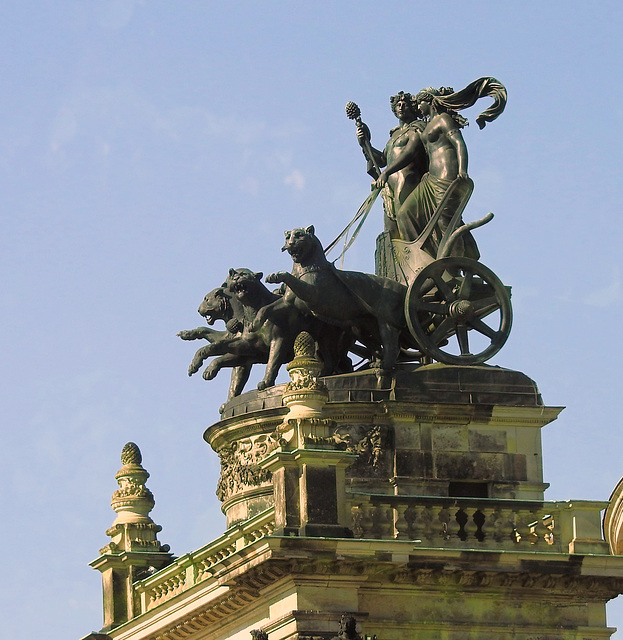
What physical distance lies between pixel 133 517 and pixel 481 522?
8.67 metres

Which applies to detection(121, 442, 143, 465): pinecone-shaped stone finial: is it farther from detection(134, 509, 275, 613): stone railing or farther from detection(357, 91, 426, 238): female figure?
detection(357, 91, 426, 238): female figure

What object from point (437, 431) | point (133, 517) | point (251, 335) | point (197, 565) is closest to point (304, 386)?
point (437, 431)

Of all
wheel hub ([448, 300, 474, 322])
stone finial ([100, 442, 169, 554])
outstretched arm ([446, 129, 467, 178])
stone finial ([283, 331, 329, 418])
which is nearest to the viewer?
stone finial ([283, 331, 329, 418])

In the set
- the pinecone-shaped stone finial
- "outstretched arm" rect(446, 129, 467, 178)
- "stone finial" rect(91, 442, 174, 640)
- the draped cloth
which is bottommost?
"stone finial" rect(91, 442, 174, 640)

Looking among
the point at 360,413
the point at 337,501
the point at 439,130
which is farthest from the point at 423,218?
the point at 337,501

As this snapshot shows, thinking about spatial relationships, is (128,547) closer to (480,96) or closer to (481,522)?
(481,522)

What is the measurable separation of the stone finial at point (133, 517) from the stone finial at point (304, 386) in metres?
6.98

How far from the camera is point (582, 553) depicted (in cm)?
4006

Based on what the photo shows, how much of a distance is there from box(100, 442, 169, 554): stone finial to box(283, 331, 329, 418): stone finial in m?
6.98

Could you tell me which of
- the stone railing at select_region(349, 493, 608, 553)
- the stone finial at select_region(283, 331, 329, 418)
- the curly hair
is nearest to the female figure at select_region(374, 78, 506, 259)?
the curly hair

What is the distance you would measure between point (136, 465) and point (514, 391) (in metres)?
8.31

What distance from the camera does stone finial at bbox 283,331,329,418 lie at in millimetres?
39219

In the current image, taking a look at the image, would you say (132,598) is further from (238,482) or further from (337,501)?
(337,501)

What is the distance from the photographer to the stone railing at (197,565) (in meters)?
39.8
